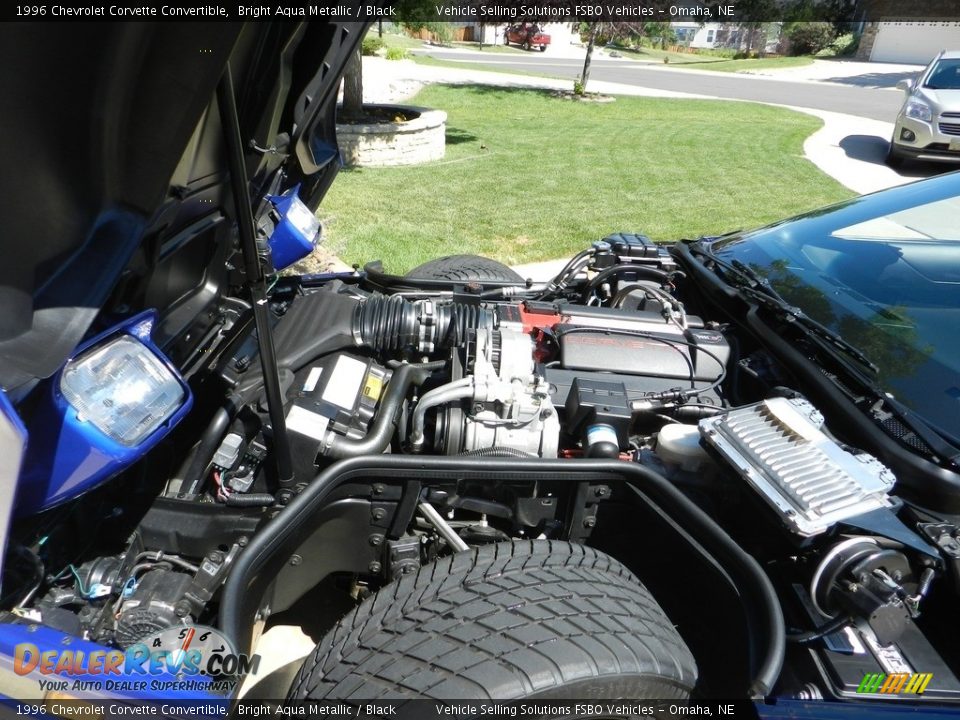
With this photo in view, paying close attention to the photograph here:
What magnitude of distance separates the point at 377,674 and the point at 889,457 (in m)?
1.35

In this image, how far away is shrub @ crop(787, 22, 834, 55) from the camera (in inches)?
1144

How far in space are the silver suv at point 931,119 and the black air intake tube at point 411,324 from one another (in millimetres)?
10023

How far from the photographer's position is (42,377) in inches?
47.9

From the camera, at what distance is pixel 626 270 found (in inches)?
117

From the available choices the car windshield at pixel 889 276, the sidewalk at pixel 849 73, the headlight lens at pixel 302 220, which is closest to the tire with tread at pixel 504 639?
the car windshield at pixel 889 276

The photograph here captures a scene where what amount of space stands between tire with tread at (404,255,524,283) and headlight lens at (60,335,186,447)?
202cm

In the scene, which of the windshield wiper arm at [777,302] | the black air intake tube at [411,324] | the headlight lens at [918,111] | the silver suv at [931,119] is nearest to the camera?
the windshield wiper arm at [777,302]

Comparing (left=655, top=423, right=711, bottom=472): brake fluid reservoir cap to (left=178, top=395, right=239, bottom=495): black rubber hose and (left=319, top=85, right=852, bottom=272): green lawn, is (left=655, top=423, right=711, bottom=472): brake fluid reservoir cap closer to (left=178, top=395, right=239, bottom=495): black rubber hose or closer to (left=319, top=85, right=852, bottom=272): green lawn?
(left=178, top=395, right=239, bottom=495): black rubber hose

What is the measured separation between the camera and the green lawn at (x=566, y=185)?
6.57 m

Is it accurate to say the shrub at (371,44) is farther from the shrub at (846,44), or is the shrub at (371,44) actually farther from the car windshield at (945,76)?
the shrub at (846,44)

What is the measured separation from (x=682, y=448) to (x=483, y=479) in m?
0.60

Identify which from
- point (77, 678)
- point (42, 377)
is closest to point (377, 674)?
point (77, 678)

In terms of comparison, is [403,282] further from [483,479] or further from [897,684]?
[897,684]

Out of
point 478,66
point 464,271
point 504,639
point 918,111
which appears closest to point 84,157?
point 504,639
